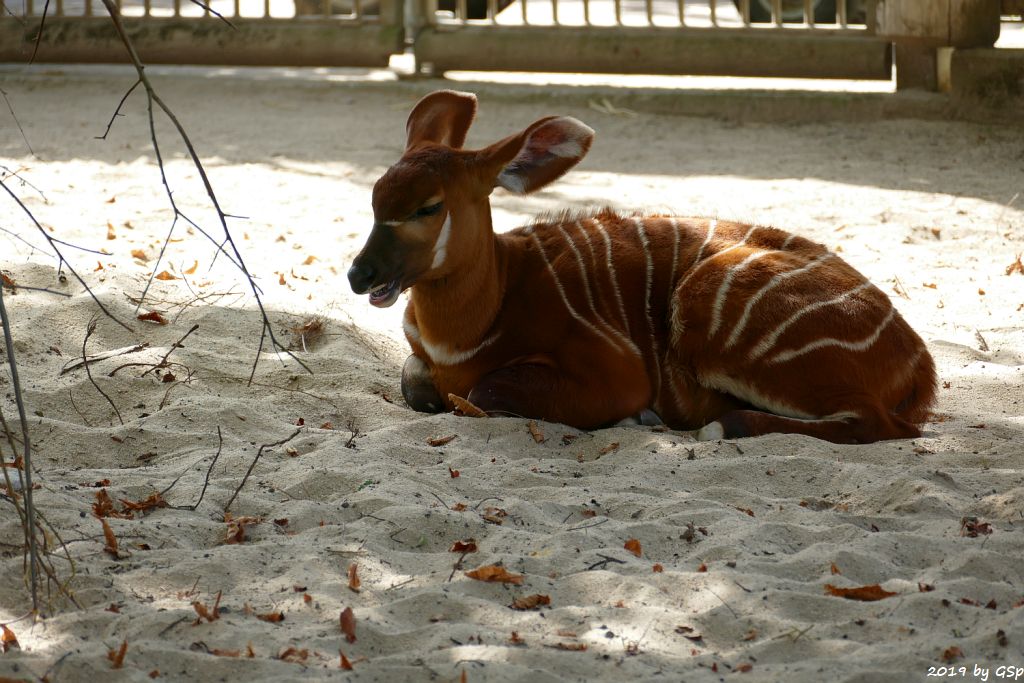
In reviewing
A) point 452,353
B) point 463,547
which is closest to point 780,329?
point 452,353

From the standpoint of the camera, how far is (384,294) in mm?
4418

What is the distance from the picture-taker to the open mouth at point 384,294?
4.41 meters

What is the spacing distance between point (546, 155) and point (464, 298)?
0.63m

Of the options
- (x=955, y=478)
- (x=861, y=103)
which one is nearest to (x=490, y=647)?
(x=955, y=478)

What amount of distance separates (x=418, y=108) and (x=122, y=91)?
21.9ft

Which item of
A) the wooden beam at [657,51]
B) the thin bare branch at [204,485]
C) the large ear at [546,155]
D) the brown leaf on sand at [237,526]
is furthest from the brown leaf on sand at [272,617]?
the wooden beam at [657,51]

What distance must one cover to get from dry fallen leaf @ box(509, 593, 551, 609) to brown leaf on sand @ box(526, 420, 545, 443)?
1.32 meters

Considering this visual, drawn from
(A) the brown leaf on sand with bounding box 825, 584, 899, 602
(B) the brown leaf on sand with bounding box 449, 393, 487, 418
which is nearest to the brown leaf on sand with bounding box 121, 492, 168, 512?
(B) the brown leaf on sand with bounding box 449, 393, 487, 418

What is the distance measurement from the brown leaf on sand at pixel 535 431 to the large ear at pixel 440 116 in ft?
4.24

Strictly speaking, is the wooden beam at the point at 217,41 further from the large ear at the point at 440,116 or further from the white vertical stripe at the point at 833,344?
the white vertical stripe at the point at 833,344

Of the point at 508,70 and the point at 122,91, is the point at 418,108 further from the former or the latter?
the point at 122,91

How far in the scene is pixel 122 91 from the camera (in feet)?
35.9

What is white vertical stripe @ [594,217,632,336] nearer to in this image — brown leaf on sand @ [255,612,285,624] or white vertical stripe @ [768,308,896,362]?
white vertical stripe @ [768,308,896,362]

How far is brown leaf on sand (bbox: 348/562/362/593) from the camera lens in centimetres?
314
